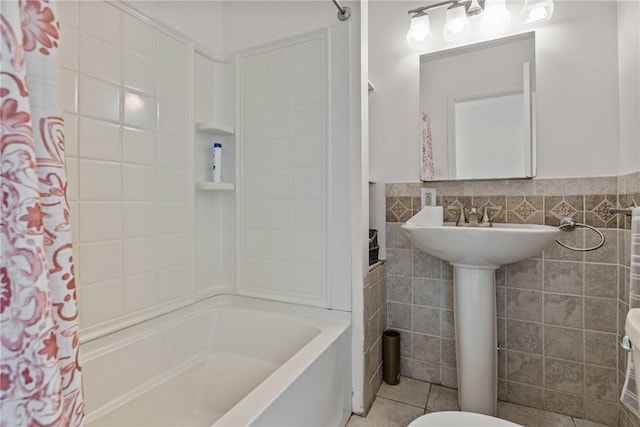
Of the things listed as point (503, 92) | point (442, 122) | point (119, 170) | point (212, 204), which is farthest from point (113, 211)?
point (503, 92)

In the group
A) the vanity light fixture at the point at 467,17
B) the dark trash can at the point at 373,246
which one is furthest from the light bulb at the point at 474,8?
the dark trash can at the point at 373,246

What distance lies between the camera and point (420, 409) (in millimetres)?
1586

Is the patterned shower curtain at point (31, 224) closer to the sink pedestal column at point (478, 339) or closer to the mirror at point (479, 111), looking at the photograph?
the sink pedestal column at point (478, 339)

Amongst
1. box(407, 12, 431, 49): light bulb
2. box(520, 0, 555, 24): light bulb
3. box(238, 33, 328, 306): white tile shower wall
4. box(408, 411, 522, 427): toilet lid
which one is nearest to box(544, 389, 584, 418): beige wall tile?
box(408, 411, 522, 427): toilet lid

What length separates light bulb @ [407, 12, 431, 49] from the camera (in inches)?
70.0

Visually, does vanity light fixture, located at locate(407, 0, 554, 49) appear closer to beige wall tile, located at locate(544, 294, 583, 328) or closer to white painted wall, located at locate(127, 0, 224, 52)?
white painted wall, located at locate(127, 0, 224, 52)

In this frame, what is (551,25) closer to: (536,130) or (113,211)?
(536,130)

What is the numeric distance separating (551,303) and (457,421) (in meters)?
0.77

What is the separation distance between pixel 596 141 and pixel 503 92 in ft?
1.57

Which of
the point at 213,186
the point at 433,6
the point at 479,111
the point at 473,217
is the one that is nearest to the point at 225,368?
the point at 213,186

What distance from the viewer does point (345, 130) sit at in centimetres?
148

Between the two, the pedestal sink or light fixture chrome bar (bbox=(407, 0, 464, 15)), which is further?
light fixture chrome bar (bbox=(407, 0, 464, 15))

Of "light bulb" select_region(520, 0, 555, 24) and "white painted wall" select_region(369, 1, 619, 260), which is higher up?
"light bulb" select_region(520, 0, 555, 24)

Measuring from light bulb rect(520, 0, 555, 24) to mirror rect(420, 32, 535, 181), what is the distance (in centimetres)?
7
